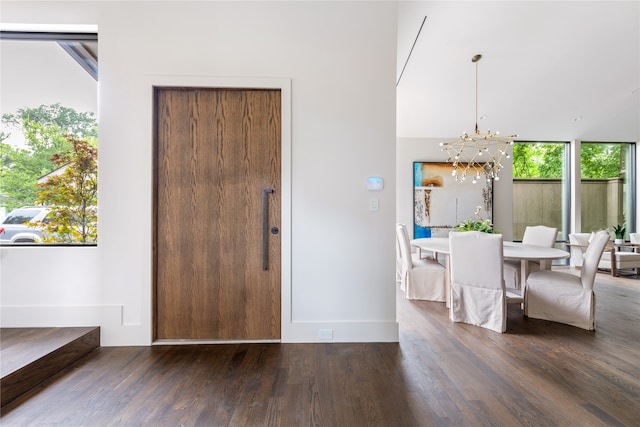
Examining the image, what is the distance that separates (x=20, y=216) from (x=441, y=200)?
19.3ft

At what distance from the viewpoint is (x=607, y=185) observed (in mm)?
5992

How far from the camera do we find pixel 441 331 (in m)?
2.66

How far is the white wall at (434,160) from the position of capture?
18.4 ft

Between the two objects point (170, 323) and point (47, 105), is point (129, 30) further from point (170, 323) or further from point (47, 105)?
point (170, 323)

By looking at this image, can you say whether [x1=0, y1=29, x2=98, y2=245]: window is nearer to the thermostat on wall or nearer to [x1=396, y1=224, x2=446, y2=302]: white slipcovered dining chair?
the thermostat on wall

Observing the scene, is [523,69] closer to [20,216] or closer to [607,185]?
[607,185]

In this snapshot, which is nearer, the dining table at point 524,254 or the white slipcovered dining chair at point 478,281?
the white slipcovered dining chair at point 478,281

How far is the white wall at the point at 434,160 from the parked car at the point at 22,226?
511 centimetres

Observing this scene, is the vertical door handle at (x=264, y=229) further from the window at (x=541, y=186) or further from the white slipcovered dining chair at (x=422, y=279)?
the window at (x=541, y=186)

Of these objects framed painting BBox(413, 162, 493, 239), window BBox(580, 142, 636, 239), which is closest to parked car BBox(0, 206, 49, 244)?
framed painting BBox(413, 162, 493, 239)

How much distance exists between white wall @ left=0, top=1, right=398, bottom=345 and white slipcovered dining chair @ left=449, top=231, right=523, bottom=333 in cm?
90

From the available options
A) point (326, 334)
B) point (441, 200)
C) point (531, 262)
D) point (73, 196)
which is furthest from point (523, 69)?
point (73, 196)

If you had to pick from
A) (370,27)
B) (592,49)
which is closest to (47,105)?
(370,27)

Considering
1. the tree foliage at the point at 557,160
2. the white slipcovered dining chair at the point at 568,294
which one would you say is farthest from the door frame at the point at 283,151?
the tree foliage at the point at 557,160
